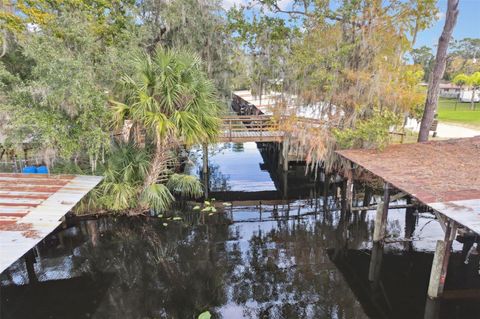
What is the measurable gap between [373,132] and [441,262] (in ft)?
17.9

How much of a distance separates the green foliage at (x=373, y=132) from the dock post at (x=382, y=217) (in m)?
2.51

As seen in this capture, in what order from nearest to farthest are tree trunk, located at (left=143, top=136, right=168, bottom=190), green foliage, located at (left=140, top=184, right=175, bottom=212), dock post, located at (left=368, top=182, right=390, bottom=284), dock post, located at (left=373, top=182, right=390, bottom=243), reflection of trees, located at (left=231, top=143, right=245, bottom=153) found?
dock post, located at (left=368, top=182, right=390, bottom=284), dock post, located at (left=373, top=182, right=390, bottom=243), tree trunk, located at (left=143, top=136, right=168, bottom=190), green foliage, located at (left=140, top=184, right=175, bottom=212), reflection of trees, located at (left=231, top=143, right=245, bottom=153)

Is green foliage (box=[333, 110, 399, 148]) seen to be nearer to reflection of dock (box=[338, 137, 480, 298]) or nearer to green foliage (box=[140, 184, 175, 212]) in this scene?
reflection of dock (box=[338, 137, 480, 298])

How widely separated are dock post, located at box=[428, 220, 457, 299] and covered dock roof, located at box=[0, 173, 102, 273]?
711 cm

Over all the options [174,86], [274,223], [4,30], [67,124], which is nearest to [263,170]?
[274,223]

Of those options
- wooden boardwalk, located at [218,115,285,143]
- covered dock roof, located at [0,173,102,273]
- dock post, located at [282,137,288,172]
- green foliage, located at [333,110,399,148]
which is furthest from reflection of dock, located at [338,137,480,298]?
covered dock roof, located at [0,173,102,273]

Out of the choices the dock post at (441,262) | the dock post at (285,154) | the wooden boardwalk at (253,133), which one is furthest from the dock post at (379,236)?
the wooden boardwalk at (253,133)

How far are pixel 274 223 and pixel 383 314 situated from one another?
14.4 ft

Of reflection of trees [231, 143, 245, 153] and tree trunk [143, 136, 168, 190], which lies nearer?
tree trunk [143, 136, 168, 190]

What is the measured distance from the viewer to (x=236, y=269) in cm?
711

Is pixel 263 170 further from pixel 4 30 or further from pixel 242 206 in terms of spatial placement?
pixel 4 30

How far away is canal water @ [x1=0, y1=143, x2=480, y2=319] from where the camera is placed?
584 centimetres

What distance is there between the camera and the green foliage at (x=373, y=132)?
10.1 metres

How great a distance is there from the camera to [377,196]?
11.8 meters
